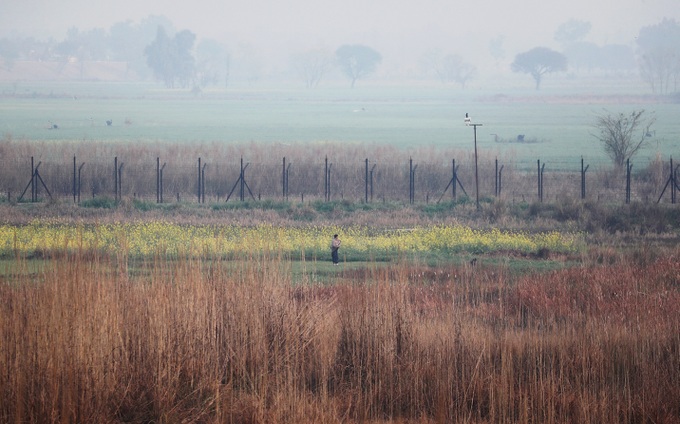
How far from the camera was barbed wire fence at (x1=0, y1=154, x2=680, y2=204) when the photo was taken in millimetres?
42938

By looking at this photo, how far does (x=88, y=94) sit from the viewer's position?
576 ft

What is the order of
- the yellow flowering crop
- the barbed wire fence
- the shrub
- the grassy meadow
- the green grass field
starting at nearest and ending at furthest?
1. the grassy meadow
2. the yellow flowering crop
3. the shrub
4. the barbed wire fence
5. the green grass field

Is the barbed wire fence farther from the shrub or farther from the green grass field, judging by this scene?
the green grass field

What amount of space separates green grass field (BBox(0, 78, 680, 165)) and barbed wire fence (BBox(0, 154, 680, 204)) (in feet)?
39.4

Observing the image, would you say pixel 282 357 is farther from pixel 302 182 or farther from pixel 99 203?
pixel 302 182

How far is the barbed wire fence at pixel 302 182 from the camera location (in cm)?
4294

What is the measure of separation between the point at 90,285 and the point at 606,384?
25.5ft

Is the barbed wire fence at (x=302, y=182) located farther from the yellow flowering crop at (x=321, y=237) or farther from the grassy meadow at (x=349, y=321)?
the yellow flowering crop at (x=321, y=237)

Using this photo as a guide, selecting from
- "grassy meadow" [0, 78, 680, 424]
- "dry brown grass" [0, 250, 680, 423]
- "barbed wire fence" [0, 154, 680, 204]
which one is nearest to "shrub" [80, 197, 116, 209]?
"grassy meadow" [0, 78, 680, 424]

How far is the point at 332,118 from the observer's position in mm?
130375

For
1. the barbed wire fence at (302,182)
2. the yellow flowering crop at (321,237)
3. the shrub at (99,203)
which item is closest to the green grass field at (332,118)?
the barbed wire fence at (302,182)

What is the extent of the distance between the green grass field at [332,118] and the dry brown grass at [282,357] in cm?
4432

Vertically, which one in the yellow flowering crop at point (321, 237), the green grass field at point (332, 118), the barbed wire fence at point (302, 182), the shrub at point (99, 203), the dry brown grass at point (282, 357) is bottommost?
the dry brown grass at point (282, 357)

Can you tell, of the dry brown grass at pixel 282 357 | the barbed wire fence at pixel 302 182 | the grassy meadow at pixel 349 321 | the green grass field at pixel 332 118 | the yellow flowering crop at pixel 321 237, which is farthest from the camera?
the green grass field at pixel 332 118
